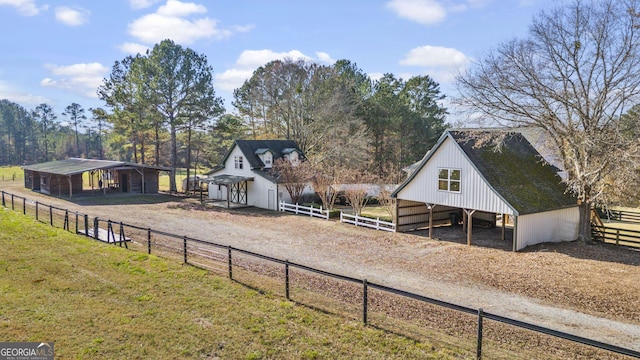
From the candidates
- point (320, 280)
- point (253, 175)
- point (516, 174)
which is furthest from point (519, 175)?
point (253, 175)

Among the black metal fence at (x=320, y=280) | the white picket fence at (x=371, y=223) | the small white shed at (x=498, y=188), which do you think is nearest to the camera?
the black metal fence at (x=320, y=280)

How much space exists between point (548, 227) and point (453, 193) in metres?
4.32

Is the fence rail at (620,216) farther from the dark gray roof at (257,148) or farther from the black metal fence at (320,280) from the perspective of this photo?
the black metal fence at (320,280)

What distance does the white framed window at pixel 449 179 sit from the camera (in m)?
18.4

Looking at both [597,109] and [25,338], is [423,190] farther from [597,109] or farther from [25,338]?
[25,338]

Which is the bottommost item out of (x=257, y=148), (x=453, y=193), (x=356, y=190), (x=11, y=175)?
(x=11, y=175)

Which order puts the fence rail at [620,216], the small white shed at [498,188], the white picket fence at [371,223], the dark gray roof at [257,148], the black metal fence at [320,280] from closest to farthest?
the black metal fence at [320,280]
the small white shed at [498,188]
the white picket fence at [371,223]
the fence rail at [620,216]
the dark gray roof at [257,148]

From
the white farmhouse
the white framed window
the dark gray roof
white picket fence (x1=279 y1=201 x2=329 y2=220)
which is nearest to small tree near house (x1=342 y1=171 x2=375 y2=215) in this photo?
white picket fence (x1=279 y1=201 x2=329 y2=220)

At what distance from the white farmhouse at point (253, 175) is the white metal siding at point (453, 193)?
12361 millimetres

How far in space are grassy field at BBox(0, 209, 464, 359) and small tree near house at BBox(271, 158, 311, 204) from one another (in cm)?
1790

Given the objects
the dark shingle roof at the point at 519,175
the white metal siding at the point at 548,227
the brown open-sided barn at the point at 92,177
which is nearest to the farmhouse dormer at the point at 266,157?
the brown open-sided barn at the point at 92,177

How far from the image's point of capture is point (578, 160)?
1755cm

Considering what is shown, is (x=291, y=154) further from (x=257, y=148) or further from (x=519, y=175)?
(x=519, y=175)

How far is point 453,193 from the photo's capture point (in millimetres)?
18469
